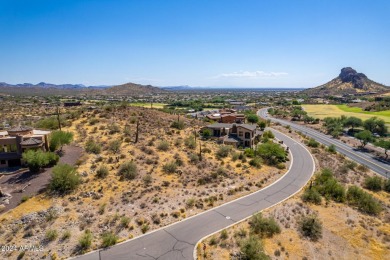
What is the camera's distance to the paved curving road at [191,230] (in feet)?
65.4

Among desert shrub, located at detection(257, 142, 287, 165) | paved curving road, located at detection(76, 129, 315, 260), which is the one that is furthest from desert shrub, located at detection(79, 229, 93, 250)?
desert shrub, located at detection(257, 142, 287, 165)

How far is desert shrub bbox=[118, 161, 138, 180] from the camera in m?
33.7

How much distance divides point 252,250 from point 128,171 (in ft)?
66.0

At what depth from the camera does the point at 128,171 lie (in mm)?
34250

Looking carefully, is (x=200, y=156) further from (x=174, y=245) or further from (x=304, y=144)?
(x=304, y=144)

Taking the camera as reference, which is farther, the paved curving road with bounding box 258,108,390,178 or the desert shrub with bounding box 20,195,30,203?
the paved curving road with bounding box 258,108,390,178

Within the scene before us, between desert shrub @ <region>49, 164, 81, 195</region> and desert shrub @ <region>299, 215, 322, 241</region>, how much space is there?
25066 millimetres

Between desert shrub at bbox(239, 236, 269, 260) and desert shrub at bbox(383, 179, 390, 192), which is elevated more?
desert shrub at bbox(239, 236, 269, 260)

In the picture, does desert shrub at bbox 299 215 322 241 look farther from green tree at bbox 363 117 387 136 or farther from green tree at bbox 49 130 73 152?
green tree at bbox 363 117 387 136

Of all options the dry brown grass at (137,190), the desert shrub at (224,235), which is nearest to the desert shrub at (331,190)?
the dry brown grass at (137,190)

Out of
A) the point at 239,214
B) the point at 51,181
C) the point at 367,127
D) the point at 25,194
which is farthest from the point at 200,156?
the point at 367,127

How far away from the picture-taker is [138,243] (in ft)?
69.8

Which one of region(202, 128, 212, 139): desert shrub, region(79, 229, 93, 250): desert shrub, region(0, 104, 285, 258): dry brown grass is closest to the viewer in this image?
region(79, 229, 93, 250): desert shrub

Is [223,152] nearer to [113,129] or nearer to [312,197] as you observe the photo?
[312,197]
